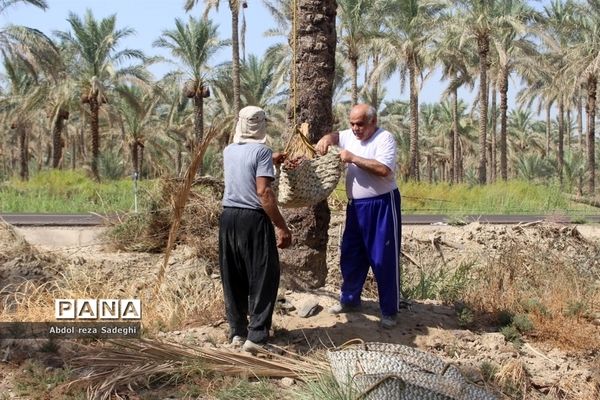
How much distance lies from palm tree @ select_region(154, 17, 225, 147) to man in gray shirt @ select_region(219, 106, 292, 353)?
2923 cm

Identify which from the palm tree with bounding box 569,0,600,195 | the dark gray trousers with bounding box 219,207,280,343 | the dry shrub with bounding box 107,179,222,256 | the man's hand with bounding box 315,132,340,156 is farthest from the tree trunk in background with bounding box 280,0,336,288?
the palm tree with bounding box 569,0,600,195

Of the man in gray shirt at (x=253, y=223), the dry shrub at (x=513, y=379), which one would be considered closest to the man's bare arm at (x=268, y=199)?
the man in gray shirt at (x=253, y=223)

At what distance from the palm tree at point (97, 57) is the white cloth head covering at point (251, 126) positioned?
29.2 metres

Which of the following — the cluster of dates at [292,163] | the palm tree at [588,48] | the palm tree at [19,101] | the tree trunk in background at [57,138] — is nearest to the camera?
the cluster of dates at [292,163]

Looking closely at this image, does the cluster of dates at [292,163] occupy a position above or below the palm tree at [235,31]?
below

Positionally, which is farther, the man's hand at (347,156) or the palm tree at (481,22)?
the palm tree at (481,22)

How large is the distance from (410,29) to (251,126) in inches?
1240

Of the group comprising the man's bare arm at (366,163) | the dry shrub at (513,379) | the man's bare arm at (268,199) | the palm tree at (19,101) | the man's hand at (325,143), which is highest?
the palm tree at (19,101)

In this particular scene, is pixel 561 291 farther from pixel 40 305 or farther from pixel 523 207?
pixel 523 207

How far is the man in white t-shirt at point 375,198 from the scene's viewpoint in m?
6.15

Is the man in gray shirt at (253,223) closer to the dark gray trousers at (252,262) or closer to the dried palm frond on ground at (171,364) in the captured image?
the dark gray trousers at (252,262)

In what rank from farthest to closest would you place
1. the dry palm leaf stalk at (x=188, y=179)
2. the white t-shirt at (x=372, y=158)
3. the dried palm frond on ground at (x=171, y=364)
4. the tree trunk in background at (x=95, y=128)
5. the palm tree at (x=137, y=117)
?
the palm tree at (x=137, y=117) < the tree trunk in background at (x=95, y=128) < the dry palm leaf stalk at (x=188, y=179) < the white t-shirt at (x=372, y=158) < the dried palm frond on ground at (x=171, y=364)

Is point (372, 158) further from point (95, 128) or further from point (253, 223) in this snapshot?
point (95, 128)

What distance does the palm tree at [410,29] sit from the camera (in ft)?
114
